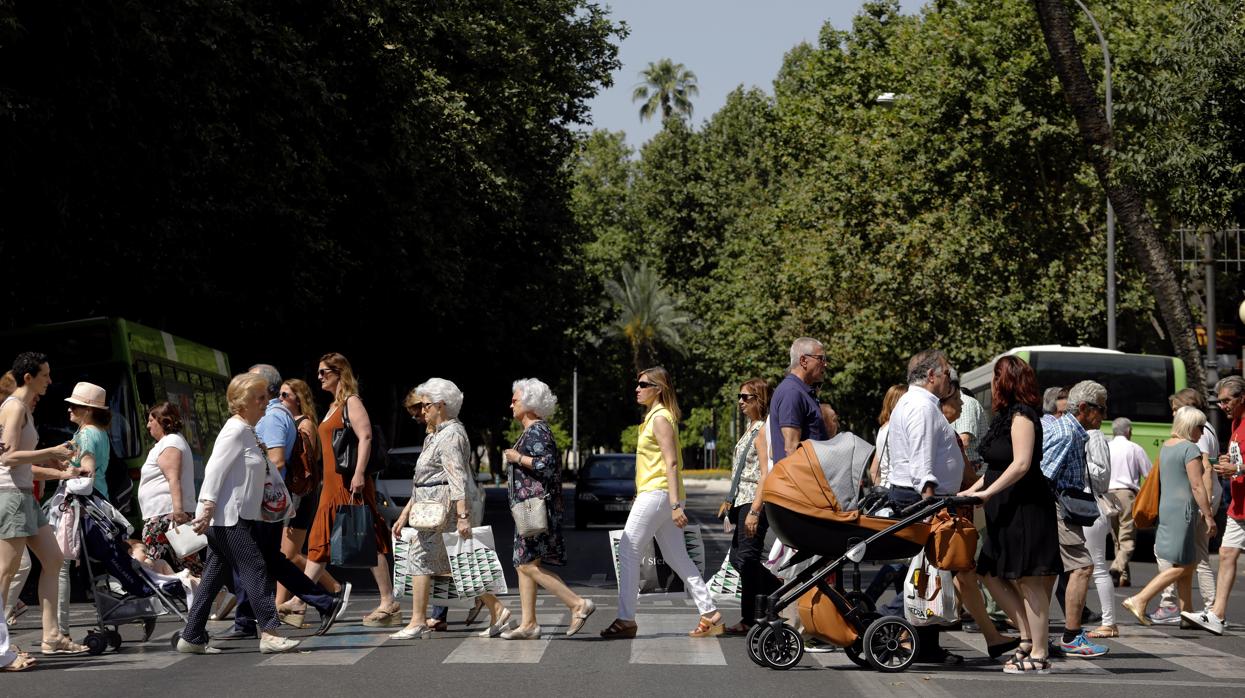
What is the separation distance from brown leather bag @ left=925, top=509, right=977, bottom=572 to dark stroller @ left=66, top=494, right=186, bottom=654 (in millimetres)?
4676

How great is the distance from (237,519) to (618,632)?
262 cm

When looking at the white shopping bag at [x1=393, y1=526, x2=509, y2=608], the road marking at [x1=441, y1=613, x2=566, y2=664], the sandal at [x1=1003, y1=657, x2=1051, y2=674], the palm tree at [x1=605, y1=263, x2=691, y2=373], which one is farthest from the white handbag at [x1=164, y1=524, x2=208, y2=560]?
the palm tree at [x1=605, y1=263, x2=691, y2=373]

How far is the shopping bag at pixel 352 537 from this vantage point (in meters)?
12.4

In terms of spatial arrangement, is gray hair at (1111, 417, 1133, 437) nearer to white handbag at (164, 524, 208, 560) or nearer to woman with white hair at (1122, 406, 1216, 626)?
woman with white hair at (1122, 406, 1216, 626)

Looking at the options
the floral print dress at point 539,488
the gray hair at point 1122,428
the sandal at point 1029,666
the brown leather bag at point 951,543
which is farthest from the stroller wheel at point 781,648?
the gray hair at point 1122,428

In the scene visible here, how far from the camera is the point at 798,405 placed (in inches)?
441

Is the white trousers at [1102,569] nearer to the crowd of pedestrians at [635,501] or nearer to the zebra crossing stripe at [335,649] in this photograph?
the crowd of pedestrians at [635,501]

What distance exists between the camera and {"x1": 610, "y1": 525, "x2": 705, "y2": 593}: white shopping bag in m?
12.1

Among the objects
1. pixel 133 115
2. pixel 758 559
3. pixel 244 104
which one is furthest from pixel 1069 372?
pixel 758 559

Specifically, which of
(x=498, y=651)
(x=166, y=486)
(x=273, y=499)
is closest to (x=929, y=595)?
(x=498, y=651)

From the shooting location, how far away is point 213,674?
10062 mm

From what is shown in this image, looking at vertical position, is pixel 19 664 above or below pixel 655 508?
below

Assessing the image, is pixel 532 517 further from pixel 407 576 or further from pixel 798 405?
pixel 798 405

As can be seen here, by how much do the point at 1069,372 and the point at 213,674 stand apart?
19348mm
